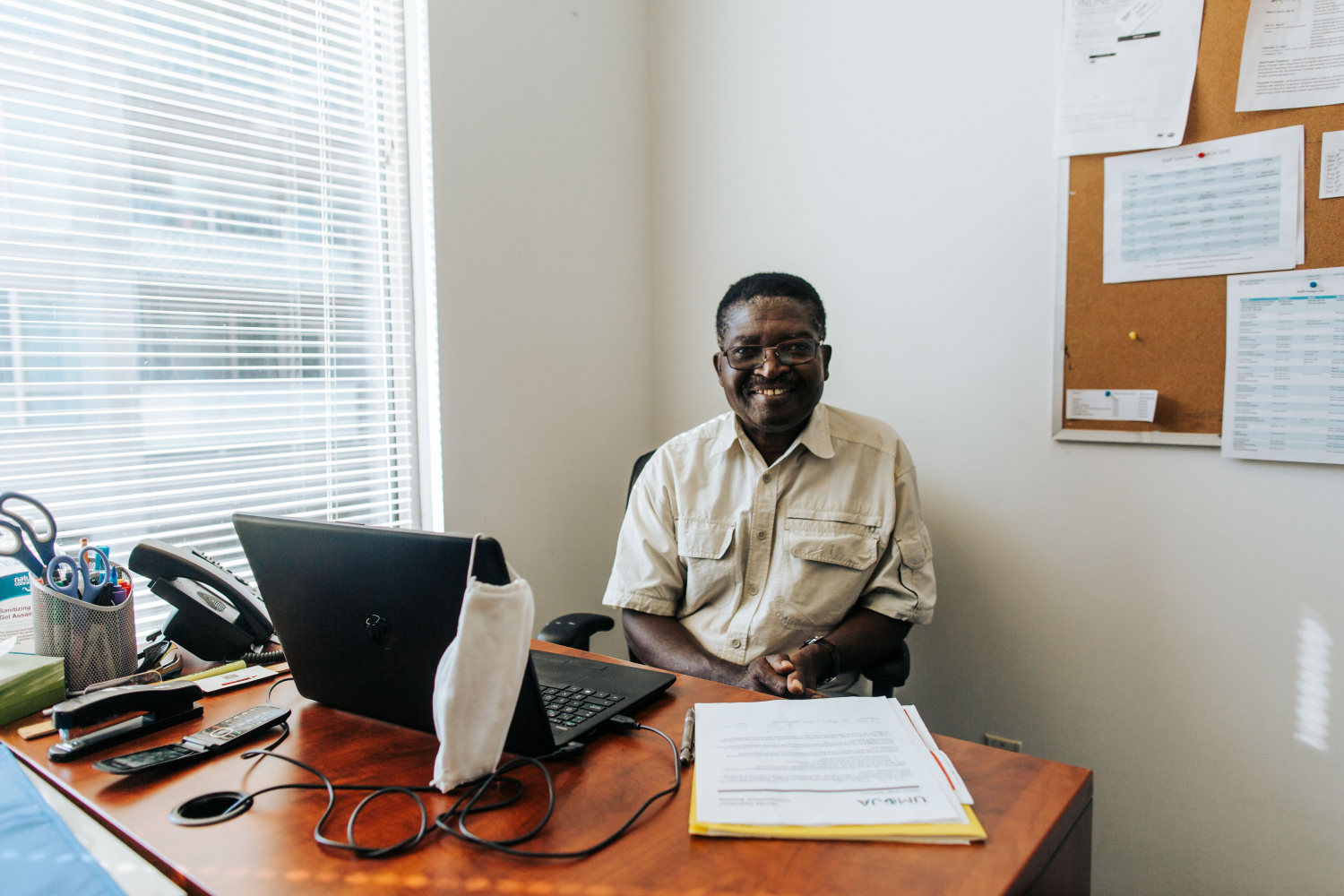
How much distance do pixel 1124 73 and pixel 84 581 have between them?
7.14 ft

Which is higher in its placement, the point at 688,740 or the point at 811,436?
the point at 811,436

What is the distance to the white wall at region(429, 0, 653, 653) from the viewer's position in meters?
1.97

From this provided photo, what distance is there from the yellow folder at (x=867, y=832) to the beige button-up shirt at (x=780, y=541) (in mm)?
887

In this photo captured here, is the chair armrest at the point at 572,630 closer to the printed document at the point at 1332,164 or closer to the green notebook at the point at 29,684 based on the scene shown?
the green notebook at the point at 29,684

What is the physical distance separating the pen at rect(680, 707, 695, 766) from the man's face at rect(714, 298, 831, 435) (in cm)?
82

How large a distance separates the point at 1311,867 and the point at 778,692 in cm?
124

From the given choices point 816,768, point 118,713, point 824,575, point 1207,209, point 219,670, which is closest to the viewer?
point 816,768

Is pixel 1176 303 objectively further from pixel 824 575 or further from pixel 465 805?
pixel 465 805

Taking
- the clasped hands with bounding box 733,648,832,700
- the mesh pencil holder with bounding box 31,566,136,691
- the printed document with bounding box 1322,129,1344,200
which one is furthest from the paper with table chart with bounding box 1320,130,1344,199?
the mesh pencil holder with bounding box 31,566,136,691

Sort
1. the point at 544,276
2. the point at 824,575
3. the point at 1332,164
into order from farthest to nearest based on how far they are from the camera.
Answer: the point at 544,276 < the point at 824,575 < the point at 1332,164

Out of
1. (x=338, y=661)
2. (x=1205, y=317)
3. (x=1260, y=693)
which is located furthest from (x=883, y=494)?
(x=338, y=661)

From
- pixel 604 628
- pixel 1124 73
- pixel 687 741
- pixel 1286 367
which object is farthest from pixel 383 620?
pixel 1124 73

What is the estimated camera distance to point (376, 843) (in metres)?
0.78

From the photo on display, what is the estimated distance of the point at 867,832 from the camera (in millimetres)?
771
